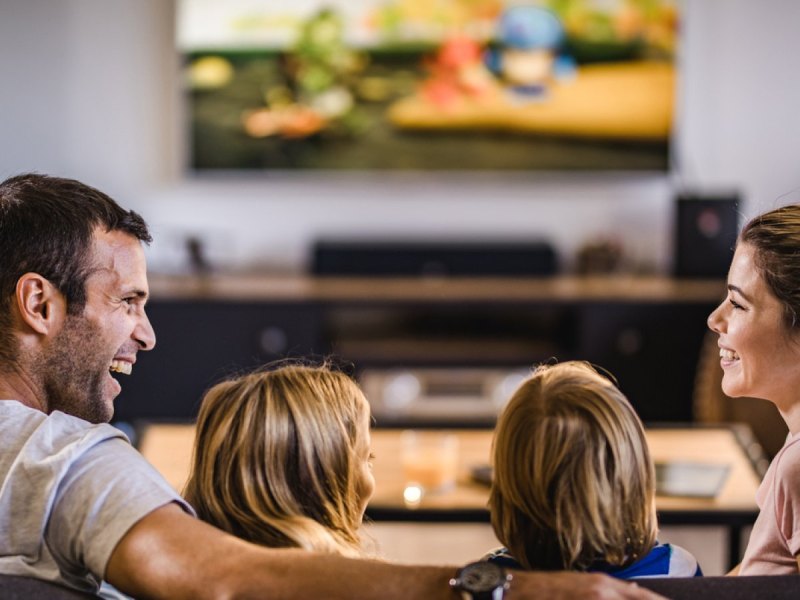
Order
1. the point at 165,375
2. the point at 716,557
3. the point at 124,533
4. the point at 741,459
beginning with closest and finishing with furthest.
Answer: the point at 124,533 → the point at 741,459 → the point at 716,557 → the point at 165,375

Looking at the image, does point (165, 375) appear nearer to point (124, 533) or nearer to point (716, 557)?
point (716, 557)

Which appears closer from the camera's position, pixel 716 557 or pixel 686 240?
pixel 716 557

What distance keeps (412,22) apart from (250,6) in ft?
1.95

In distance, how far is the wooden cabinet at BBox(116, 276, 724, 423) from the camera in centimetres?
415

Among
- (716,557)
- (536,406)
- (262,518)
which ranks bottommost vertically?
(716,557)

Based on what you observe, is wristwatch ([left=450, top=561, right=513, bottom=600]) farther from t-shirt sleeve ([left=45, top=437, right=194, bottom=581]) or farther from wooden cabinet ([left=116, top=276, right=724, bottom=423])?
wooden cabinet ([left=116, top=276, right=724, bottom=423])

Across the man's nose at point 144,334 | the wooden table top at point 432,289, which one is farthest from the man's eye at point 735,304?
the wooden table top at point 432,289

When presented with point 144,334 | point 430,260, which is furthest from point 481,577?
point 430,260

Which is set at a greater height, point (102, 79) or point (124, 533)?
point (102, 79)

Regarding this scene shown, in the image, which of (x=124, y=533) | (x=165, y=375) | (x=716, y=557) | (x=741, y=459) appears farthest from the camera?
(x=165, y=375)

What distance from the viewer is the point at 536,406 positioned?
141 cm

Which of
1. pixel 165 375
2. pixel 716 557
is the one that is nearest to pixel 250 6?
pixel 165 375

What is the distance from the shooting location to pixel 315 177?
4535 mm

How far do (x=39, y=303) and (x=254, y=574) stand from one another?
1.59 ft
